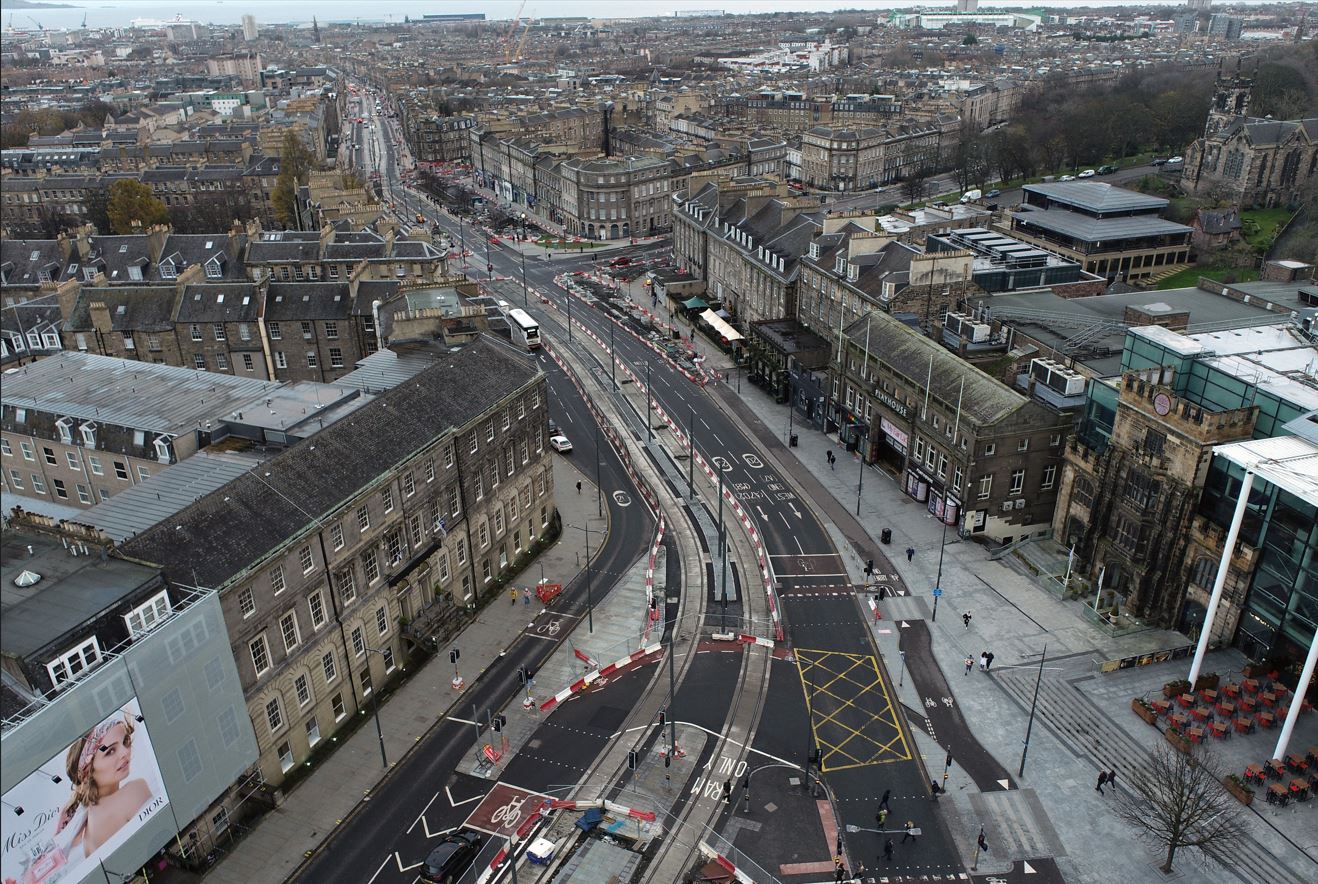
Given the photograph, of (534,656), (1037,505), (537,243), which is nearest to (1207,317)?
(1037,505)

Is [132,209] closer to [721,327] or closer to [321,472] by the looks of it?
[721,327]

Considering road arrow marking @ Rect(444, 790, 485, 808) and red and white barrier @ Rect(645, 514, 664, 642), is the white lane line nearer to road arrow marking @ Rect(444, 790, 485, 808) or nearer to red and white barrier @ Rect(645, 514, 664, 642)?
road arrow marking @ Rect(444, 790, 485, 808)

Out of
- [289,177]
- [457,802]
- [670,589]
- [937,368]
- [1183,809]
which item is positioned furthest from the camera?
[289,177]

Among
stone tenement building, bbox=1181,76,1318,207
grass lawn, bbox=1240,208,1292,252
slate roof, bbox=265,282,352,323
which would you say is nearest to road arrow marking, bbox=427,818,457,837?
slate roof, bbox=265,282,352,323

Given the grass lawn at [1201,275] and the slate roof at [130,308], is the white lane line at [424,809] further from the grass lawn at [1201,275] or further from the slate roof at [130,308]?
the grass lawn at [1201,275]

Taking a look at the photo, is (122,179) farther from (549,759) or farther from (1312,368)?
(1312,368)

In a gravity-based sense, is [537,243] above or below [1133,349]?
below

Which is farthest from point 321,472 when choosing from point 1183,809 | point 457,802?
point 1183,809

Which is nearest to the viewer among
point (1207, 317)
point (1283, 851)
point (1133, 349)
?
point (1283, 851)
